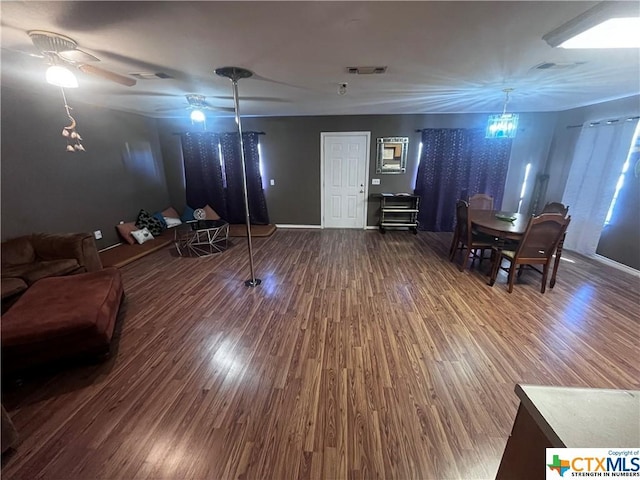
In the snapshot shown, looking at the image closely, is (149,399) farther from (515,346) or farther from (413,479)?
(515,346)

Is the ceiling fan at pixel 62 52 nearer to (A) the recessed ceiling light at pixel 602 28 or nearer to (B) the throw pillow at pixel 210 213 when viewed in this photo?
(A) the recessed ceiling light at pixel 602 28

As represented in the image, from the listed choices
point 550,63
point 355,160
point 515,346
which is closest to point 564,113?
point 550,63

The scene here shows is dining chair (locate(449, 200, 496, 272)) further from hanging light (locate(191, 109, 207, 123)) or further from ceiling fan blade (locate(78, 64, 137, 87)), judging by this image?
ceiling fan blade (locate(78, 64, 137, 87))

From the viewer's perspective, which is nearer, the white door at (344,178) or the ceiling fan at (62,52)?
the ceiling fan at (62,52)

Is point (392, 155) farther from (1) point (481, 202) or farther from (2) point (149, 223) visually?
A: (2) point (149, 223)

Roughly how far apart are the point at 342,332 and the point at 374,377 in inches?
22.0

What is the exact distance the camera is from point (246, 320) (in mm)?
2600

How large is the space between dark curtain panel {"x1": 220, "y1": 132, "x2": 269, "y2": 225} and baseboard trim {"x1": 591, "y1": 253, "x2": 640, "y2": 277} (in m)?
5.97

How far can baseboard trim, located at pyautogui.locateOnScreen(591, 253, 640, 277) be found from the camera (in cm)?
352

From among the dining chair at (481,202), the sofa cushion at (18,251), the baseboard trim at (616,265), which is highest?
the dining chair at (481,202)

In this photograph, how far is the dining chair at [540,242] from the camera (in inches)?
109

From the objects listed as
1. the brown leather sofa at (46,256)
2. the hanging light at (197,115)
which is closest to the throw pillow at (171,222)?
the brown leather sofa at (46,256)

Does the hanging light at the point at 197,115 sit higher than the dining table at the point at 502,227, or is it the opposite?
the hanging light at the point at 197,115

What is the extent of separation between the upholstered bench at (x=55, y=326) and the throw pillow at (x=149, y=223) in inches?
115
